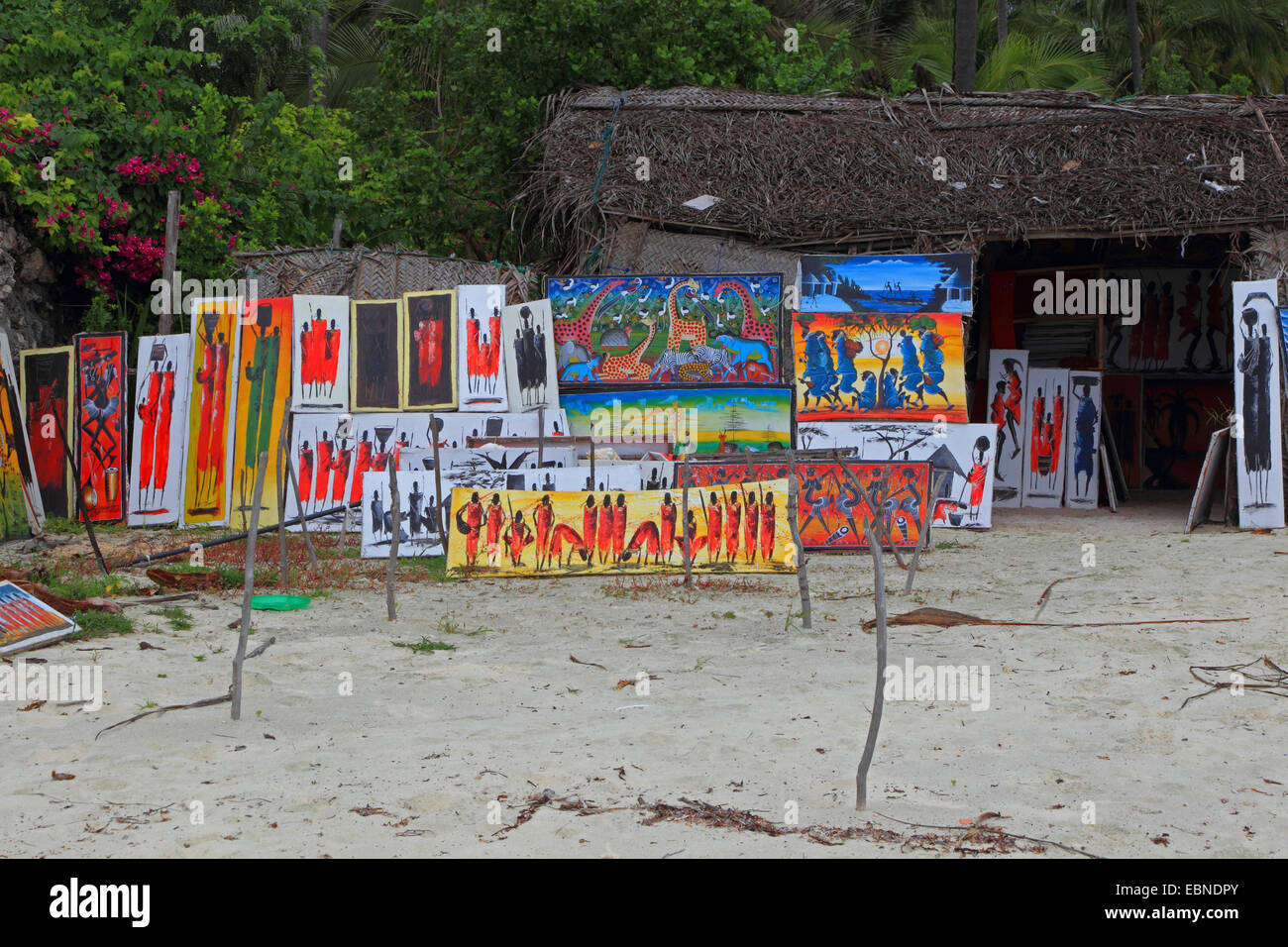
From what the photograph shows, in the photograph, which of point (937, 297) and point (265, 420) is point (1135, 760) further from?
point (265, 420)

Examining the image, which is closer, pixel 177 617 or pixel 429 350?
pixel 177 617

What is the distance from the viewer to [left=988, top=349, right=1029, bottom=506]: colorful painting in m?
16.2

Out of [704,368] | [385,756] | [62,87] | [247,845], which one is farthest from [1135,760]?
[62,87]

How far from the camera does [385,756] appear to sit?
5438mm

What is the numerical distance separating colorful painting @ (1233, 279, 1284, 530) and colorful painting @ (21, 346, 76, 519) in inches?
489

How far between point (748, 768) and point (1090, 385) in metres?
12.4

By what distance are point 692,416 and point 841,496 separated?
8.49 ft

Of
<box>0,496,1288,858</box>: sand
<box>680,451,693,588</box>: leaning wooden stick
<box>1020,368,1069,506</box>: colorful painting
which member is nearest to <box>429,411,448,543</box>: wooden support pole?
<box>0,496,1288,858</box>: sand

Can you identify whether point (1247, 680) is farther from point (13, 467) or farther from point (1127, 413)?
point (1127, 413)

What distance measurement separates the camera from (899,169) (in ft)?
A: 49.5

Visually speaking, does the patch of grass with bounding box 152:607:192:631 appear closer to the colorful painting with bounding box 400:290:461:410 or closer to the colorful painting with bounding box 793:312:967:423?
the colorful painting with bounding box 400:290:461:410

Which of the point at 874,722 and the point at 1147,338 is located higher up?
the point at 1147,338

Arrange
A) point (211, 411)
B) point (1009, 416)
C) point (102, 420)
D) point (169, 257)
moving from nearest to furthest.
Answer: point (211, 411) → point (102, 420) → point (169, 257) → point (1009, 416)

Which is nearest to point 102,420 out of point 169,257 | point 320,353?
point 169,257
